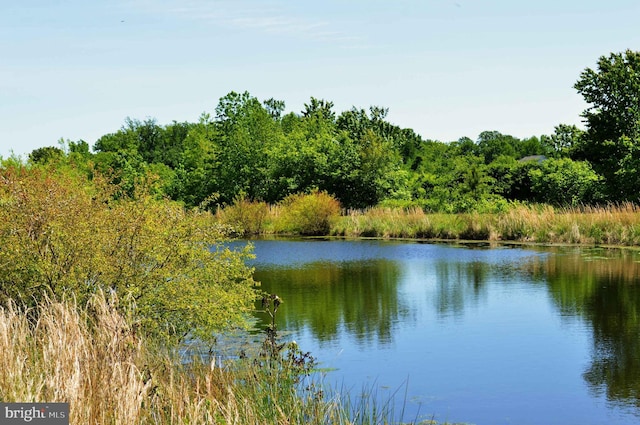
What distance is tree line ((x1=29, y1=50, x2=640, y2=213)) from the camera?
39.2 m

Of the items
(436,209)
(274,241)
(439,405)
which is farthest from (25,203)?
(436,209)

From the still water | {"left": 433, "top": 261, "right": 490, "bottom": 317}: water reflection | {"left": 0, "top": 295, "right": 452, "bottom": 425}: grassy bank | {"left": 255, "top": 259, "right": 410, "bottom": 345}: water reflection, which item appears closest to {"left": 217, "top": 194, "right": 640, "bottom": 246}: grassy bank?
the still water

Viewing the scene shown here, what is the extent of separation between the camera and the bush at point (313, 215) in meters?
37.8

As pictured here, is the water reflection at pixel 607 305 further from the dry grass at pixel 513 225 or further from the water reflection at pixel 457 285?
the dry grass at pixel 513 225

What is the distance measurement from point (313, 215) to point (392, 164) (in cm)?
1072

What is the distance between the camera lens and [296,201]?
39.4 meters

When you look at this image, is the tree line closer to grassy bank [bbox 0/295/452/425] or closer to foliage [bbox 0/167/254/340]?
foliage [bbox 0/167/254/340]

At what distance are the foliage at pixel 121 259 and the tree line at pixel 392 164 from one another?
16.5 m

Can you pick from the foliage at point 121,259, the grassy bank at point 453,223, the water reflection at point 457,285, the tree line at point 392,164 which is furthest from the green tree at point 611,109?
the foliage at point 121,259

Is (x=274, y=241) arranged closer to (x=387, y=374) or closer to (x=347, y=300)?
(x=347, y=300)

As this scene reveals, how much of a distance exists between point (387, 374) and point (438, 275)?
10866mm

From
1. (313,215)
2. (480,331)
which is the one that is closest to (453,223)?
(313,215)

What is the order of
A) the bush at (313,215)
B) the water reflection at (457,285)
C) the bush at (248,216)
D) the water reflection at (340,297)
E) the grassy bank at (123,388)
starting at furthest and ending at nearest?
the bush at (248,216)
the bush at (313,215)
the water reflection at (457,285)
the water reflection at (340,297)
the grassy bank at (123,388)

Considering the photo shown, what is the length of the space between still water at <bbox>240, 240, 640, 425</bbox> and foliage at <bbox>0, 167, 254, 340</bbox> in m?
1.74
